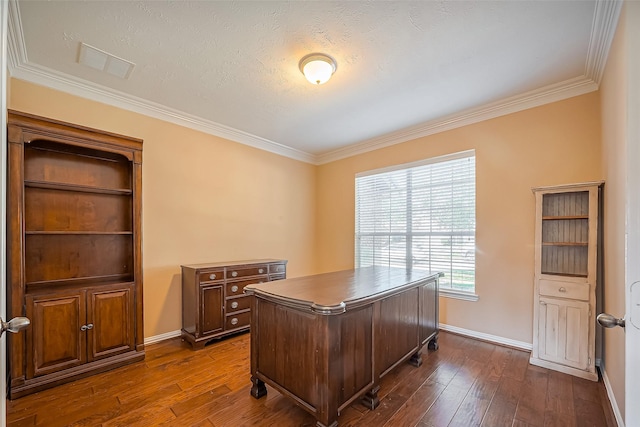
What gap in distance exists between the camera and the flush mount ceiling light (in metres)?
→ 2.26

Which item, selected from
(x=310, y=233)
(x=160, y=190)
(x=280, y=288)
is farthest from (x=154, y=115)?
(x=310, y=233)

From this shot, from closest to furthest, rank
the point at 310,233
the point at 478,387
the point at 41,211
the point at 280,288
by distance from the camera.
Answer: the point at 280,288 → the point at 478,387 → the point at 41,211 → the point at 310,233

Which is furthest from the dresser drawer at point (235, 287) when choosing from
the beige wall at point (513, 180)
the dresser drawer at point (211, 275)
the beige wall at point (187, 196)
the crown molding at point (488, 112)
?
the crown molding at point (488, 112)

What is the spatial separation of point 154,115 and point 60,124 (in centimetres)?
98

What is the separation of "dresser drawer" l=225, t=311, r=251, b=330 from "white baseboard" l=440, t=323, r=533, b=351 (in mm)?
2414

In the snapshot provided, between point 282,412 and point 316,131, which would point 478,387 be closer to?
point 282,412

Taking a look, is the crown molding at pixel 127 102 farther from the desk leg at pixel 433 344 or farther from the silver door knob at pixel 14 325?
the desk leg at pixel 433 344

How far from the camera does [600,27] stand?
6.38 feet

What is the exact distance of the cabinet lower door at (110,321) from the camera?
8.02 feet

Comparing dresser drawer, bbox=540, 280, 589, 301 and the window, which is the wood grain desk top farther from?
dresser drawer, bbox=540, 280, 589, 301

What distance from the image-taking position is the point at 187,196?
11.3 feet

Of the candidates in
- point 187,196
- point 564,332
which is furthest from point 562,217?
point 187,196

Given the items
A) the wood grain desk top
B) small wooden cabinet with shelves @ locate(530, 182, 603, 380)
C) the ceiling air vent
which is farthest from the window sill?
the ceiling air vent

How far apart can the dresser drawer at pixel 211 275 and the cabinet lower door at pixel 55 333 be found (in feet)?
3.24
